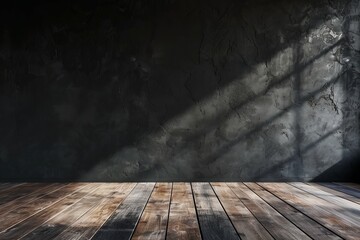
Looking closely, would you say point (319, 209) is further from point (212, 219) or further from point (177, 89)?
point (177, 89)

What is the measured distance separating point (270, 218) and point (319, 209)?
51 cm

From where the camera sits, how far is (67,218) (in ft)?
7.57

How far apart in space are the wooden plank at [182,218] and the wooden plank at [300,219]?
57cm

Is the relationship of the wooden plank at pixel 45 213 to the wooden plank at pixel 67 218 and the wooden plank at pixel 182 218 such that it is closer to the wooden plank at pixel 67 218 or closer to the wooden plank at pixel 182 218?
the wooden plank at pixel 67 218

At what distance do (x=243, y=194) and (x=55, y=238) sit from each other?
1.87 m

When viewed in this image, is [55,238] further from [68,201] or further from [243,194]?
[243,194]

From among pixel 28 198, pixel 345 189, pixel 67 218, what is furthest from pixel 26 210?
pixel 345 189

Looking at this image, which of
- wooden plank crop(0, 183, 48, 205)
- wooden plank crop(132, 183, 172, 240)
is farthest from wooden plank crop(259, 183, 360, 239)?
wooden plank crop(0, 183, 48, 205)

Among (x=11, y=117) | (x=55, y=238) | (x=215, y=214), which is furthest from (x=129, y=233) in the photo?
(x=11, y=117)

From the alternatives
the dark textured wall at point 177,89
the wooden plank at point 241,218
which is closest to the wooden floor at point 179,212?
the wooden plank at point 241,218

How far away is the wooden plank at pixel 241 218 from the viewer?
194 cm

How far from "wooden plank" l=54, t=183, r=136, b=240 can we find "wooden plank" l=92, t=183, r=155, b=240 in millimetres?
37

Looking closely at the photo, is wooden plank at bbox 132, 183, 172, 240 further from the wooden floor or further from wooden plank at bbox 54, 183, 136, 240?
wooden plank at bbox 54, 183, 136, 240

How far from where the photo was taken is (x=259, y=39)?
438cm
